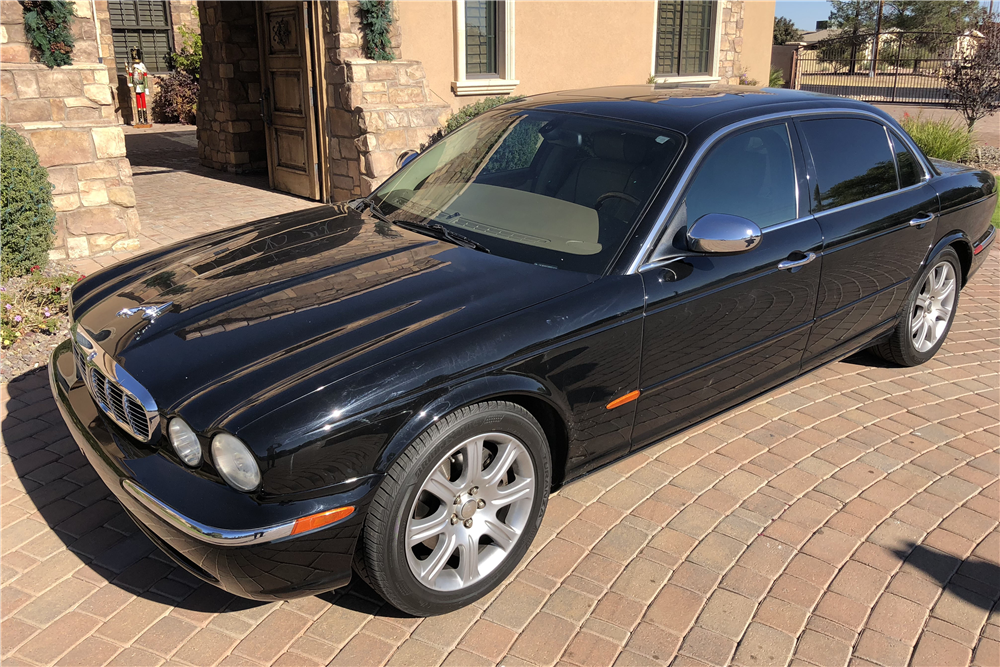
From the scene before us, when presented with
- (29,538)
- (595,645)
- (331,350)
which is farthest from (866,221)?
(29,538)

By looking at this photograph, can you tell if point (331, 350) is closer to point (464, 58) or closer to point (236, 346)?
point (236, 346)

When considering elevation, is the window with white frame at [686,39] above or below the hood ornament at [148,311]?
above

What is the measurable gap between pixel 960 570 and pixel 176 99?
2112 cm

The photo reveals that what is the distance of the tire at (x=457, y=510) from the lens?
103 inches

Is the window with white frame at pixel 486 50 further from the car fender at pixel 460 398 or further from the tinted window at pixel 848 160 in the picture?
the car fender at pixel 460 398

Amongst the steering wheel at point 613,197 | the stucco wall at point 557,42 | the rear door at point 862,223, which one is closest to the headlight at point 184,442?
the steering wheel at point 613,197

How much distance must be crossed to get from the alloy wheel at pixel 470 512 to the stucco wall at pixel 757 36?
44.9ft

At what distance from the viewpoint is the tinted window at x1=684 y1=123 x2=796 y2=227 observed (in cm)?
352

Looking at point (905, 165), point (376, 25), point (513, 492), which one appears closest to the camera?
point (513, 492)

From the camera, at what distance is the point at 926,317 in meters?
5.13

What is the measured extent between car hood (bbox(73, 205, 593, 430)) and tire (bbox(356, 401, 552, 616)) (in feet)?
1.18

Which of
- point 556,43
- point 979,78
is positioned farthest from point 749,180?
point 979,78

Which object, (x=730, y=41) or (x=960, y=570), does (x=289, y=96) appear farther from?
(x=960, y=570)

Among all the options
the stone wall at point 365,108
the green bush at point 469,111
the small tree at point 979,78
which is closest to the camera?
the stone wall at point 365,108
